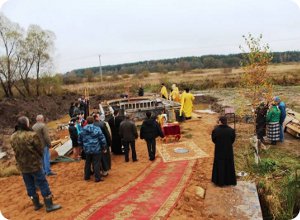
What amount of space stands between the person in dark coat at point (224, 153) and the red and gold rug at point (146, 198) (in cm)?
82

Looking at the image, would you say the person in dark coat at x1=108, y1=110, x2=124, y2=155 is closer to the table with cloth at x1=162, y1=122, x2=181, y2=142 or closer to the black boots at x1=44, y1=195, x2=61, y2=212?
the table with cloth at x1=162, y1=122, x2=181, y2=142

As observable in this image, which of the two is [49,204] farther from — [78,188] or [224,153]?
[224,153]

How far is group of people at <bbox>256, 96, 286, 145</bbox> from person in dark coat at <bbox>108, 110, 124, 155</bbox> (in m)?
4.73

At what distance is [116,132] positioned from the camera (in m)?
10.0

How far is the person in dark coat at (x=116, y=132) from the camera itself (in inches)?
391

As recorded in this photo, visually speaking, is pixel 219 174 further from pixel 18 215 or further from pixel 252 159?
pixel 18 215

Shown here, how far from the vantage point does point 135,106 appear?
17.4 meters

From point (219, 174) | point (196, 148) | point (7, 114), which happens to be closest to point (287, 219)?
point (219, 174)

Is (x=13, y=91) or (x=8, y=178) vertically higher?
(x=13, y=91)

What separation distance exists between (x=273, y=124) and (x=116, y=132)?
17.0 ft

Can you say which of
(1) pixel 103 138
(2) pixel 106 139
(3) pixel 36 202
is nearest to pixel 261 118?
(2) pixel 106 139

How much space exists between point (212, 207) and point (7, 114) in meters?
19.5

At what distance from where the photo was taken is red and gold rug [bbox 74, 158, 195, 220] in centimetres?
556

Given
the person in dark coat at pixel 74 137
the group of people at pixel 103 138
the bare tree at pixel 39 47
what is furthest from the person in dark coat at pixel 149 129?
the bare tree at pixel 39 47
